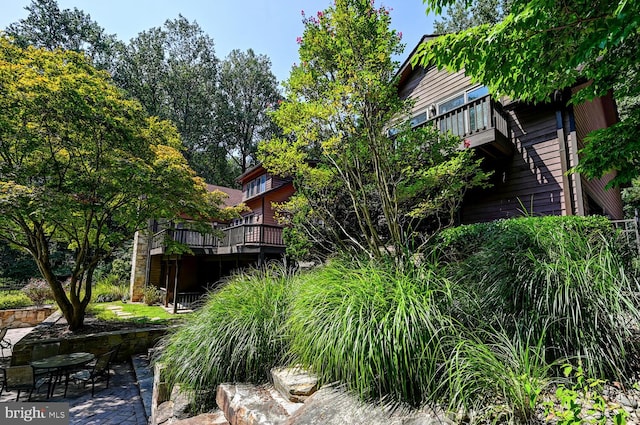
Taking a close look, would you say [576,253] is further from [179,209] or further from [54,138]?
[54,138]

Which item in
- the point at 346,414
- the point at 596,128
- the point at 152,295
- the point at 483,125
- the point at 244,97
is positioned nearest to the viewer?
the point at 346,414

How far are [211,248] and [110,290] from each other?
572 centimetres

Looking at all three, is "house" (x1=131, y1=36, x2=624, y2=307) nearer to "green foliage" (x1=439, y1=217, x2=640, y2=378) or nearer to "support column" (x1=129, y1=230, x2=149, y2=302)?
"green foliage" (x1=439, y1=217, x2=640, y2=378)

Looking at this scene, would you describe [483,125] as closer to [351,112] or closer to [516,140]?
[516,140]

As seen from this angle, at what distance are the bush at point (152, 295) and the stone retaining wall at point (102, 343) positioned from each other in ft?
20.8

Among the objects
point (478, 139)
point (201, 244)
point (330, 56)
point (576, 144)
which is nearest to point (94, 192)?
point (330, 56)

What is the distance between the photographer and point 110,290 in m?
15.3

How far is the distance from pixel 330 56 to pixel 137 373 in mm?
7101

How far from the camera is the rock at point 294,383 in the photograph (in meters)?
2.66

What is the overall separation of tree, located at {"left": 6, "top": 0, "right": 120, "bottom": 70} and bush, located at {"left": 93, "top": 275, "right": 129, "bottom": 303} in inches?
794

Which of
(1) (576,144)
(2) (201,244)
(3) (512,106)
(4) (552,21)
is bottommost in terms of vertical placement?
(2) (201,244)

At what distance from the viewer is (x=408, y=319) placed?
2.31 meters

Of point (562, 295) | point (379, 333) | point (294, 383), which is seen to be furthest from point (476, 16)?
point (294, 383)

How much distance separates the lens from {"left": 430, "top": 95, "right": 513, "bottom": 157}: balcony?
23.6 ft
